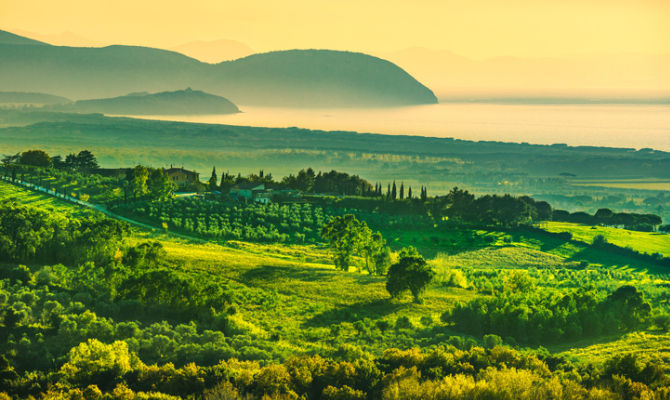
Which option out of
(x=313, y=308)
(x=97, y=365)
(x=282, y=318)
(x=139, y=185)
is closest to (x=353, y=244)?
(x=313, y=308)

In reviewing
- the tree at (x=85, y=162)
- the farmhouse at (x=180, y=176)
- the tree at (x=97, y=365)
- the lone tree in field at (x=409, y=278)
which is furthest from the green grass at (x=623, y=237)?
the tree at (x=85, y=162)

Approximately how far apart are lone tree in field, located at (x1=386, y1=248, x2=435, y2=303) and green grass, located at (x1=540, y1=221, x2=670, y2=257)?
4430cm

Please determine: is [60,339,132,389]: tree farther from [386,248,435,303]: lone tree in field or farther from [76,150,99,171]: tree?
[76,150,99,171]: tree

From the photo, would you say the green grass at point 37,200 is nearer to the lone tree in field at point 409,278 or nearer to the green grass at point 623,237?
the lone tree in field at point 409,278

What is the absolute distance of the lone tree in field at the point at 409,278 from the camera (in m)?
53.4

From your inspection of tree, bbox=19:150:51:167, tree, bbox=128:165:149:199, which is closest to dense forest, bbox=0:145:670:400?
tree, bbox=128:165:149:199

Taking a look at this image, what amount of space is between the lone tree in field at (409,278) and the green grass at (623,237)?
145ft

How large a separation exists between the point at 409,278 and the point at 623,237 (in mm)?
52817

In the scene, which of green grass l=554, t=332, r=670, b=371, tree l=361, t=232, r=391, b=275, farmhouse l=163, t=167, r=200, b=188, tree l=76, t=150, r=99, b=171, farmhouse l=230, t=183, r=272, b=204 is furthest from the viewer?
farmhouse l=163, t=167, r=200, b=188

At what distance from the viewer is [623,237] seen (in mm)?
91750

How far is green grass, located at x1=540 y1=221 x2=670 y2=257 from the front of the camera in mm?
85875

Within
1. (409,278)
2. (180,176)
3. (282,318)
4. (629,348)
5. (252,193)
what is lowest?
(282,318)

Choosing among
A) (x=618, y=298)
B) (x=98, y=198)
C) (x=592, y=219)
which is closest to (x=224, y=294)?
(x=618, y=298)

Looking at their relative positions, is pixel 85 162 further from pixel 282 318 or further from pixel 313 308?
pixel 282 318
